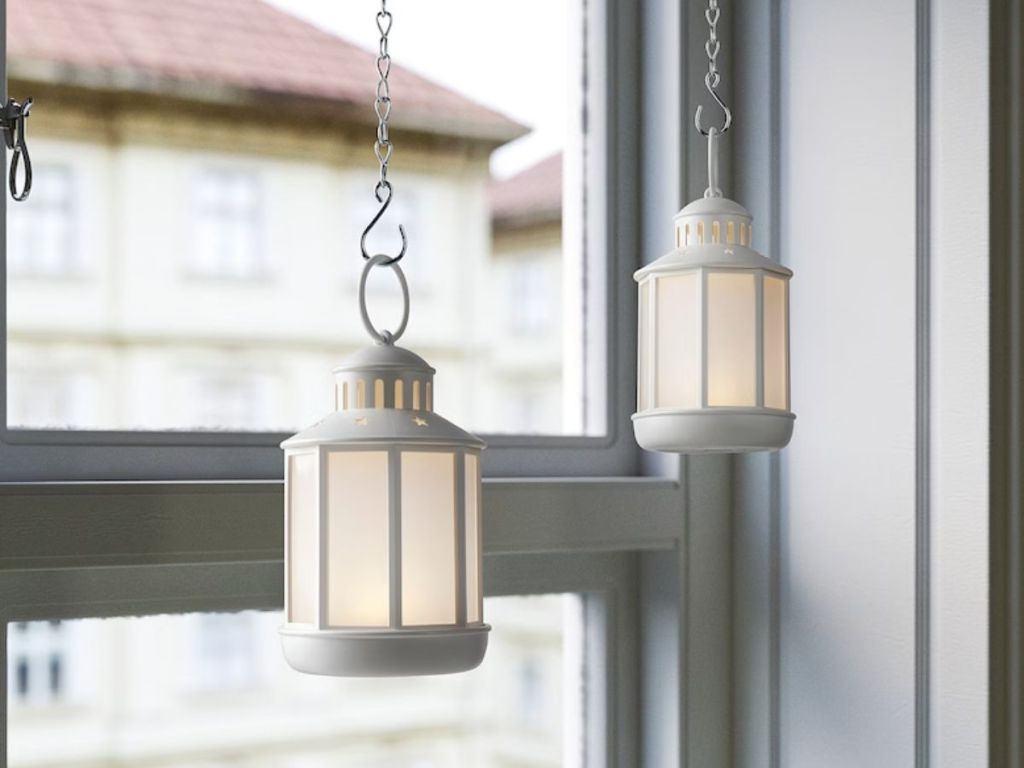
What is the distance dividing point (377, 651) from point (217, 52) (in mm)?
871

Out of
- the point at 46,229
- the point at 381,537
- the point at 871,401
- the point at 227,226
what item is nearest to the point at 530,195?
the point at 227,226

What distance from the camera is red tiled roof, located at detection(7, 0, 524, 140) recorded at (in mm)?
1491

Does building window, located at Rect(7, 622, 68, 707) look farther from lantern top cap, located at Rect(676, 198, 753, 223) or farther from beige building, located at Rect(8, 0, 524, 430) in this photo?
lantern top cap, located at Rect(676, 198, 753, 223)

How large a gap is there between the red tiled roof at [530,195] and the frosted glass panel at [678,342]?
558 mm

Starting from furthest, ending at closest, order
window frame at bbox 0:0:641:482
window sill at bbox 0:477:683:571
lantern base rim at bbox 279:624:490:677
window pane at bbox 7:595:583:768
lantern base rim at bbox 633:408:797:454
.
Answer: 1. window frame at bbox 0:0:641:482
2. window pane at bbox 7:595:583:768
3. window sill at bbox 0:477:683:571
4. lantern base rim at bbox 633:408:797:454
5. lantern base rim at bbox 279:624:490:677

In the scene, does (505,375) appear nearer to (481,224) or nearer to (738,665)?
(481,224)

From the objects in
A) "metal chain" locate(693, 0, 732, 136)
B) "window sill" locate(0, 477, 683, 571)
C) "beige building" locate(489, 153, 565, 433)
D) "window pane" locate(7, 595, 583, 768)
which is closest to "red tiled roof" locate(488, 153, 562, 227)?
"beige building" locate(489, 153, 565, 433)

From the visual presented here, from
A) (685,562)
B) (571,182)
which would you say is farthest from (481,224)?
(685,562)

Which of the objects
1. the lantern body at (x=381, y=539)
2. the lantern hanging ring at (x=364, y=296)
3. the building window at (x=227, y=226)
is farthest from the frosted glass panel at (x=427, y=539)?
the building window at (x=227, y=226)

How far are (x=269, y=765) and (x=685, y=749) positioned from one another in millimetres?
523

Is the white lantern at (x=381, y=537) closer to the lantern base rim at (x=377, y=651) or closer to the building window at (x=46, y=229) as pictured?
the lantern base rim at (x=377, y=651)

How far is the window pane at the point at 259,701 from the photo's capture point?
58.0 inches
